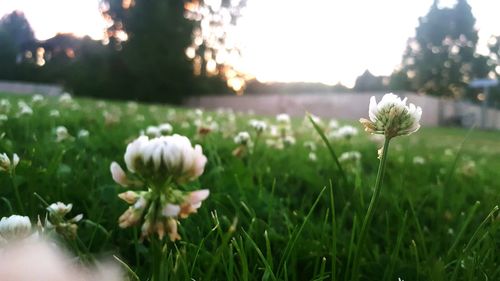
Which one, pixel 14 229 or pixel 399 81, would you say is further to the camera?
pixel 399 81

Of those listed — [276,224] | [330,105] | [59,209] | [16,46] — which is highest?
[16,46]

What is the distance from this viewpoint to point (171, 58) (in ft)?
79.4

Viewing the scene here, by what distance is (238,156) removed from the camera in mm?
1993

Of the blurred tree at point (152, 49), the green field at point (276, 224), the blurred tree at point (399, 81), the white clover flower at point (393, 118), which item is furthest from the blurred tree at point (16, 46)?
the white clover flower at point (393, 118)

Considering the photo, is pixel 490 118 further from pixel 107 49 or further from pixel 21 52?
pixel 21 52

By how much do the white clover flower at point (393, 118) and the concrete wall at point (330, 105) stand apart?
20952 millimetres

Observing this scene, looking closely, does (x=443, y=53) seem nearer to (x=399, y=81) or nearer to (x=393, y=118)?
(x=399, y=81)

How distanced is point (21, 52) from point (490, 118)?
28131 mm

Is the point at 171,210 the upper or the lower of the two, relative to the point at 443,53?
lower

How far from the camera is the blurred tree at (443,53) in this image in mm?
32469

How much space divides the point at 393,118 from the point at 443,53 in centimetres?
3490

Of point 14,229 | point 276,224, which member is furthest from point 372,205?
point 276,224

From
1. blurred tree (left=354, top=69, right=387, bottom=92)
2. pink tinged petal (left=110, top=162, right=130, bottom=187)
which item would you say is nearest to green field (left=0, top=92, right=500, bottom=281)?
pink tinged petal (left=110, top=162, right=130, bottom=187)

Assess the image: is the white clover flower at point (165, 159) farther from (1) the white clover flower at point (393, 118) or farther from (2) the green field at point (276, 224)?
(1) the white clover flower at point (393, 118)
